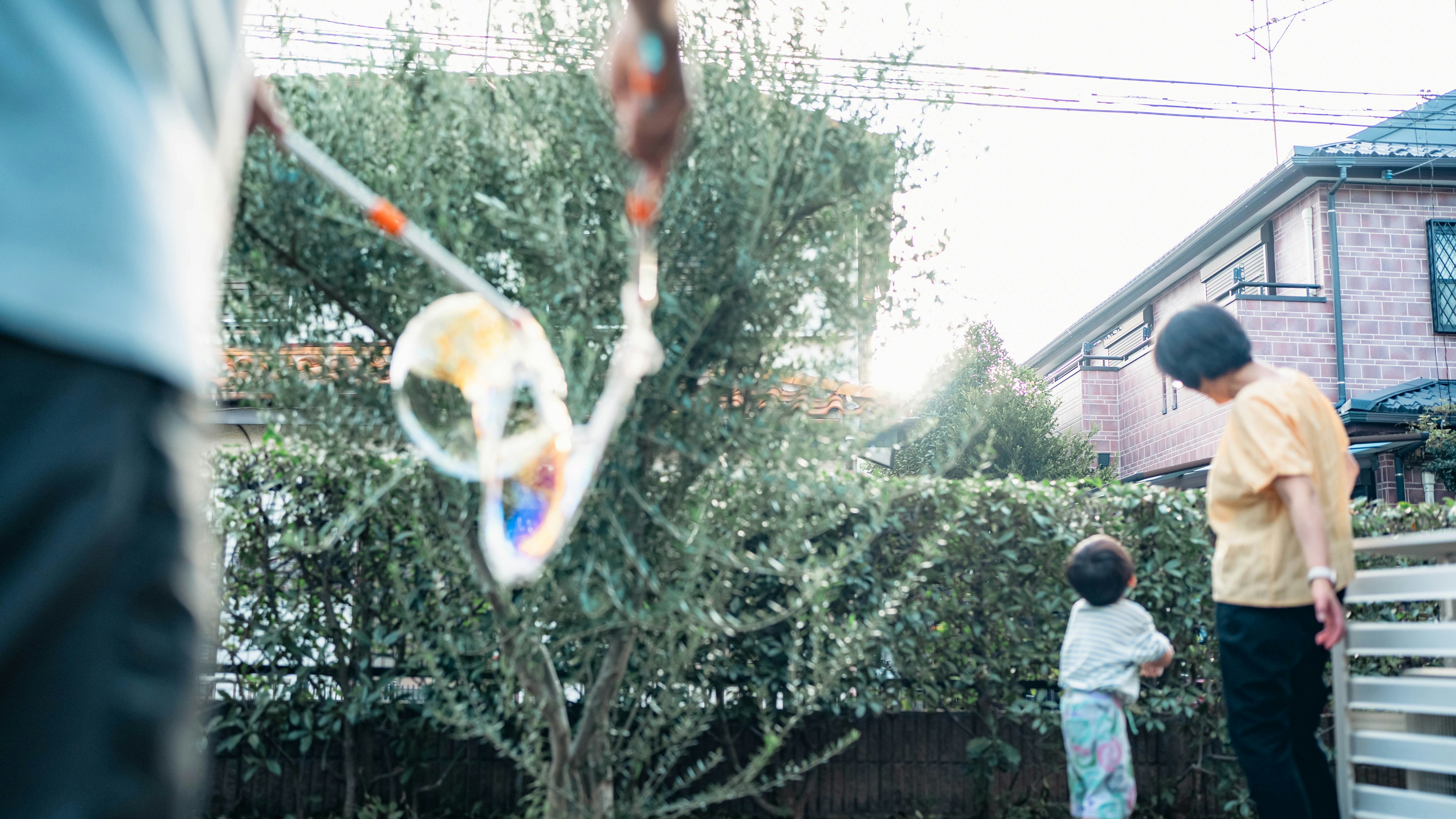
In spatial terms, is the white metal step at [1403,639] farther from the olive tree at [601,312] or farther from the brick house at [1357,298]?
the brick house at [1357,298]

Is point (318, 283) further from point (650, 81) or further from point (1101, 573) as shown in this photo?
point (1101, 573)

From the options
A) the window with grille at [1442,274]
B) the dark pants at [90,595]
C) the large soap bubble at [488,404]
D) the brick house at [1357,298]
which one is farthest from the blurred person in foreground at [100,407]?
the window with grille at [1442,274]

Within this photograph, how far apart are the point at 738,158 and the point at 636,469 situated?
1.08m

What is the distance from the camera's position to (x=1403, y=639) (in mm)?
2971

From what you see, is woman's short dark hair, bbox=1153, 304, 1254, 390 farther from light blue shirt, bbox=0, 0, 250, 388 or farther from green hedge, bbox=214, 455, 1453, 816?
light blue shirt, bbox=0, 0, 250, 388

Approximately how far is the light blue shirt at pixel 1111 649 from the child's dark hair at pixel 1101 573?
0.07 meters

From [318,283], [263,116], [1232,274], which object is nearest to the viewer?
[263,116]

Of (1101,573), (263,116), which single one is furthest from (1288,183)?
(263,116)

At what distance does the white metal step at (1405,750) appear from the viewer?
9.01 ft

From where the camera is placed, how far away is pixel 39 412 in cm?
59

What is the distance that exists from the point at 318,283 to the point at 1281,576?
3.06m

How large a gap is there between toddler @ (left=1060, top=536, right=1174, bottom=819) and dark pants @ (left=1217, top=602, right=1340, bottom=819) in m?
1.02

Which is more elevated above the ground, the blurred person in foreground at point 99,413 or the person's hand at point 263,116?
the person's hand at point 263,116

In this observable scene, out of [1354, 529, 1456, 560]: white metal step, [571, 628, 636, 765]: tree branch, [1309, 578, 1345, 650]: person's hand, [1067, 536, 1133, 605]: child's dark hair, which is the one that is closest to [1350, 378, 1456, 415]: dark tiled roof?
[1067, 536, 1133, 605]: child's dark hair
